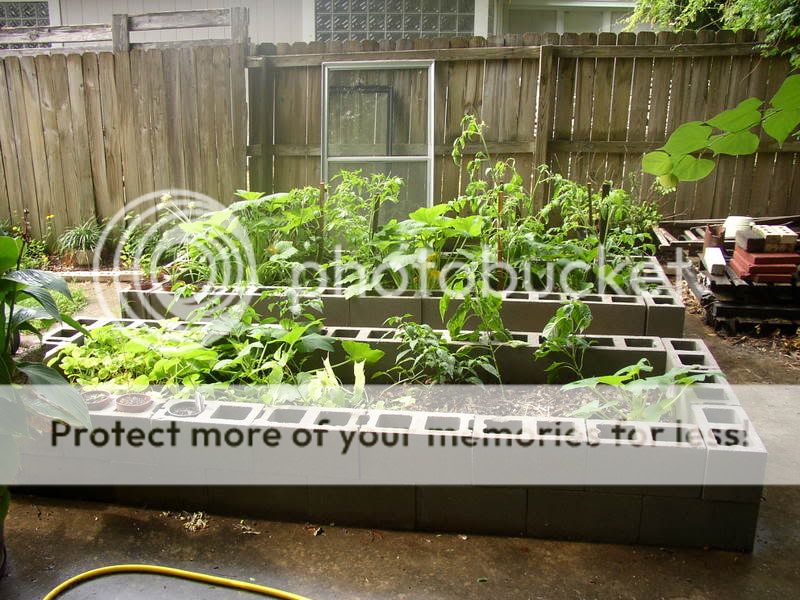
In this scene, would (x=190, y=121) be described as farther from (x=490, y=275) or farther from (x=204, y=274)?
(x=490, y=275)

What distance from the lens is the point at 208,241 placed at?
3.46 meters

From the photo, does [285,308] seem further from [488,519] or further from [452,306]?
[488,519]

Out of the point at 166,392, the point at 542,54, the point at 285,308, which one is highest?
the point at 542,54

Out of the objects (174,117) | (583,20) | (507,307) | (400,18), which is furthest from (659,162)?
(583,20)

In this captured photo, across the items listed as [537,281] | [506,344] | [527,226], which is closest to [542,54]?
[527,226]

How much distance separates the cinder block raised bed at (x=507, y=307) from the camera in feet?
9.37

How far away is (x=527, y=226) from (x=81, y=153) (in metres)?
4.20

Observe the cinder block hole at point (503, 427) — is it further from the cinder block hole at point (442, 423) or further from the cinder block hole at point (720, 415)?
the cinder block hole at point (720, 415)

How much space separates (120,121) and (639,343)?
4.89 m

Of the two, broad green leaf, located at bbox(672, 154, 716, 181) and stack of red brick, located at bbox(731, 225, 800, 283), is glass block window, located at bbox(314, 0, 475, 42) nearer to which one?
stack of red brick, located at bbox(731, 225, 800, 283)

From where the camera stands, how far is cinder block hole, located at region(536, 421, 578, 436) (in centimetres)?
182

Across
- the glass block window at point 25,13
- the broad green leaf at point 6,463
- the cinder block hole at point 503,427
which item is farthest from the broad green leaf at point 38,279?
the glass block window at point 25,13

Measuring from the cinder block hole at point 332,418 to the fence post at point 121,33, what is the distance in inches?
188

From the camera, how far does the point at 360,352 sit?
2.32 meters
